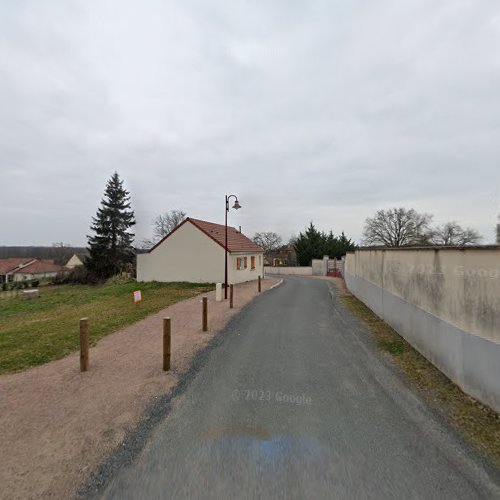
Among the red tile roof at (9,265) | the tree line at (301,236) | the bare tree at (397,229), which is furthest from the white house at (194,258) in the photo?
the red tile roof at (9,265)

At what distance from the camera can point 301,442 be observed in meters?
3.02

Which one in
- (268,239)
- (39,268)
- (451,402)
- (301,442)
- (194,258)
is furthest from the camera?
(268,239)

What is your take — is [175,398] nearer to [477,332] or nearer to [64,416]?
[64,416]

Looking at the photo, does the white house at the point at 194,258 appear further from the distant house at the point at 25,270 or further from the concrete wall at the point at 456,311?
the distant house at the point at 25,270

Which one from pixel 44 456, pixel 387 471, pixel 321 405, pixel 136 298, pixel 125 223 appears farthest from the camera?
pixel 125 223

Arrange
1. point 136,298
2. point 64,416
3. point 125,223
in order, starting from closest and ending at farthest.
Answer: point 64,416, point 136,298, point 125,223

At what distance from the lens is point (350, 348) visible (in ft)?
20.4

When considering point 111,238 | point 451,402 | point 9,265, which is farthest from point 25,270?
point 451,402

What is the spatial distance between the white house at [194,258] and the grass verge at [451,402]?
13.9m

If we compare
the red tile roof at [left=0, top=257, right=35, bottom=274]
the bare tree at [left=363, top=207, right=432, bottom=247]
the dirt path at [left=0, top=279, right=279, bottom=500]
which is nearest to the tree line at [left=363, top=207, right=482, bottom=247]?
the bare tree at [left=363, top=207, right=432, bottom=247]

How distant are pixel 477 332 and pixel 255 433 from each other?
3480 millimetres

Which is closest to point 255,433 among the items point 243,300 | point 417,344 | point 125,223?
point 417,344

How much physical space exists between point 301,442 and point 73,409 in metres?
3.13

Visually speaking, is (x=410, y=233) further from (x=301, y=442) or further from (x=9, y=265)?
(x=9, y=265)
